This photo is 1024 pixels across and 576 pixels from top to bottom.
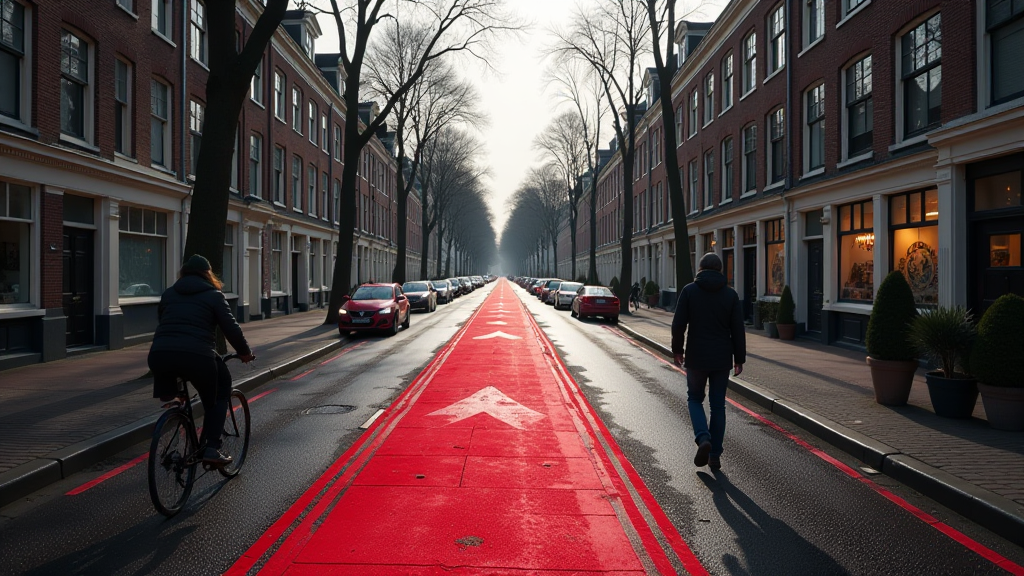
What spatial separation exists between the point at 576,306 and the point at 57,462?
23.9m

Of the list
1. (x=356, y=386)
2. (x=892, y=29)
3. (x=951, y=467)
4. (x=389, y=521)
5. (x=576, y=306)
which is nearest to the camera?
(x=389, y=521)

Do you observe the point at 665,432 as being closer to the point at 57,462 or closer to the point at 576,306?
the point at 57,462

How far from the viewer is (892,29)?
14.4 metres

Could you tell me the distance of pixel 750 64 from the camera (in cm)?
2412

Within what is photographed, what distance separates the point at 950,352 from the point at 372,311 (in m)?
14.9

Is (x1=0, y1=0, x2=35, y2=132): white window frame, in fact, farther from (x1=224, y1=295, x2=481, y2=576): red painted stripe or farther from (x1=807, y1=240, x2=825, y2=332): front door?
(x1=807, y1=240, x2=825, y2=332): front door

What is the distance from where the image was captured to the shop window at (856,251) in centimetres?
1577

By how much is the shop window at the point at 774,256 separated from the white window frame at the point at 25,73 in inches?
Result: 766

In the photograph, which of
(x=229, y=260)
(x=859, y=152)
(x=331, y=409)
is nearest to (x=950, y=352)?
(x=331, y=409)

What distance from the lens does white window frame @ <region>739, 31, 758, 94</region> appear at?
76.8 ft

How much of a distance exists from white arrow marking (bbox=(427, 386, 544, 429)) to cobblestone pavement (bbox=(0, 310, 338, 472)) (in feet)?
12.0

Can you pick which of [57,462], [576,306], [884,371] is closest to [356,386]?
[57,462]

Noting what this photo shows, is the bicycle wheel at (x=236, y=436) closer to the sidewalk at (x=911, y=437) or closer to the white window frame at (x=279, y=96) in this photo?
the sidewalk at (x=911, y=437)

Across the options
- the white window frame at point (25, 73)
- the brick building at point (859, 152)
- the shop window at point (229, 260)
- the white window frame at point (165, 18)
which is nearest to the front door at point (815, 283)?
Result: the brick building at point (859, 152)
